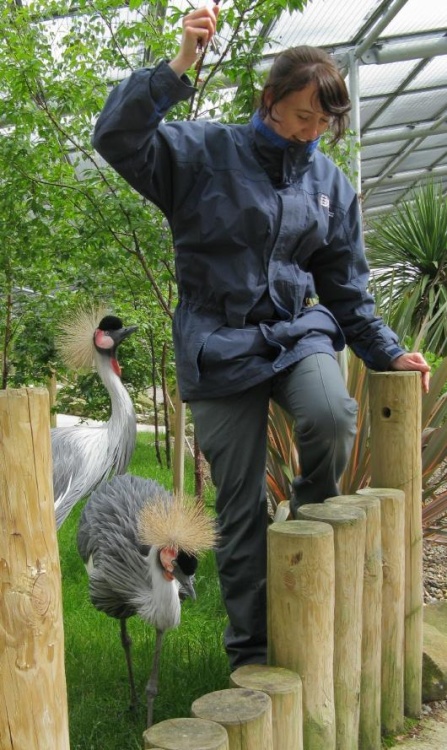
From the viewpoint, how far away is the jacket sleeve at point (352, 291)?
3.08m

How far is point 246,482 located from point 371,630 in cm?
62

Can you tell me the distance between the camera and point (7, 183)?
526 cm

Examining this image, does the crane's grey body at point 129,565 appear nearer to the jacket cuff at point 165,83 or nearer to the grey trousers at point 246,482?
the grey trousers at point 246,482

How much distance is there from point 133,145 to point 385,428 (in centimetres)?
132

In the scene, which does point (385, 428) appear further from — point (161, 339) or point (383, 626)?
point (161, 339)

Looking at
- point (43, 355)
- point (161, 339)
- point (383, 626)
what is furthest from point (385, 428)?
point (43, 355)

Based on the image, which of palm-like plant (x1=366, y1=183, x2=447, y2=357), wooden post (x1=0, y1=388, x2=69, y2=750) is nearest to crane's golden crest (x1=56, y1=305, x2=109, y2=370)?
wooden post (x1=0, y1=388, x2=69, y2=750)

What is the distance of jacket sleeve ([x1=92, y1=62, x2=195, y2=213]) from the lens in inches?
96.5

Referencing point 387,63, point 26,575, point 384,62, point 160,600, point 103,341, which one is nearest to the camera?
point 26,575

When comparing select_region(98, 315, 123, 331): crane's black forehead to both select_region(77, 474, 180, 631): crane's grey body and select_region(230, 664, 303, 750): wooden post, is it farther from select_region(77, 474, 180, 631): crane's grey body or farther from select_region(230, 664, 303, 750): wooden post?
select_region(230, 664, 303, 750): wooden post

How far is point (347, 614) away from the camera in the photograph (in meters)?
2.65

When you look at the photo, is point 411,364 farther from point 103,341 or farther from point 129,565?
point 103,341

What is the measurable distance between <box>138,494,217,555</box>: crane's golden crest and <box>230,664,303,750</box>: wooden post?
43 cm

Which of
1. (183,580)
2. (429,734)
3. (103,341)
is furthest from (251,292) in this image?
(103,341)
